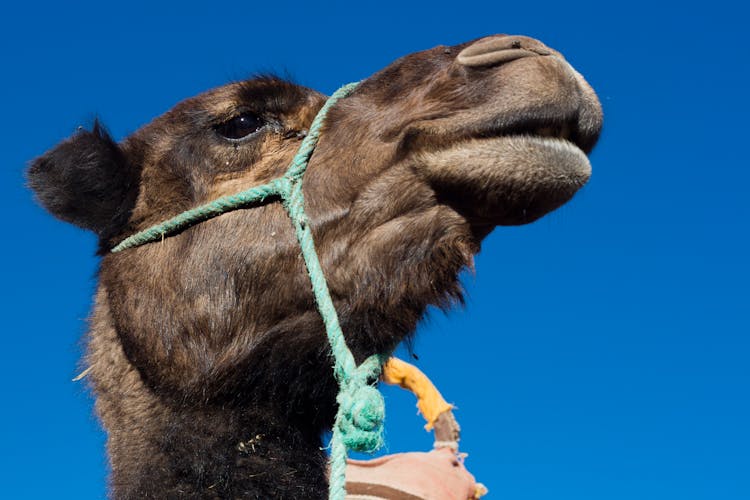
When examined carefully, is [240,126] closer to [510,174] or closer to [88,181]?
[88,181]

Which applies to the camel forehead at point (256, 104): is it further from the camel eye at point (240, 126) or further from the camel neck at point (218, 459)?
the camel neck at point (218, 459)

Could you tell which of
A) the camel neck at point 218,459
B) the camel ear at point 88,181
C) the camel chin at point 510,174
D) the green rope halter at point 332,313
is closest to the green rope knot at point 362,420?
the green rope halter at point 332,313

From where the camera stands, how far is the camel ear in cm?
386

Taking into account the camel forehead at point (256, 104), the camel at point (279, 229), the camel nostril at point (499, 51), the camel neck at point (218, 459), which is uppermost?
the camel forehead at point (256, 104)

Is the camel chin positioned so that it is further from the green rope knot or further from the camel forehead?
the camel forehead

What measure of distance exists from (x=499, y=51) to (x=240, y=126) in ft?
4.10

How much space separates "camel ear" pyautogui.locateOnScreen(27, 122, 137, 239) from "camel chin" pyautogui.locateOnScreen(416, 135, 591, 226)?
5.09ft

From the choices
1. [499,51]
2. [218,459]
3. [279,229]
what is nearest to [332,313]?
[279,229]

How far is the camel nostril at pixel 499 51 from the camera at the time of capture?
2.98 meters

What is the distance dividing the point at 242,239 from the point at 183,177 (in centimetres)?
51

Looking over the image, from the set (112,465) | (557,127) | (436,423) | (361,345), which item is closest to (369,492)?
(436,423)

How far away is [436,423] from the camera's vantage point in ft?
20.5

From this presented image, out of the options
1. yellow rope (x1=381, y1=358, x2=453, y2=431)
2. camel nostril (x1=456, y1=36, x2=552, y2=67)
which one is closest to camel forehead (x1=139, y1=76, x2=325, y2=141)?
camel nostril (x1=456, y1=36, x2=552, y2=67)

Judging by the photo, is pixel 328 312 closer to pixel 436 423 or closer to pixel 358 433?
pixel 358 433
